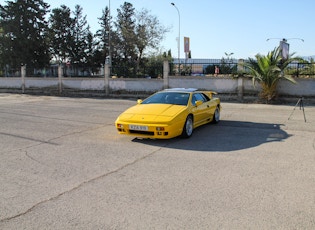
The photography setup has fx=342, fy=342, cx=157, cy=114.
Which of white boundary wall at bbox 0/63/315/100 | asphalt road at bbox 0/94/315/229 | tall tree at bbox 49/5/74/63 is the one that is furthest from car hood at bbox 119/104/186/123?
tall tree at bbox 49/5/74/63

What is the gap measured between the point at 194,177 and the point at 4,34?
46.2 metres

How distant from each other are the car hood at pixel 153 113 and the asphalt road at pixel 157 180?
0.56 meters

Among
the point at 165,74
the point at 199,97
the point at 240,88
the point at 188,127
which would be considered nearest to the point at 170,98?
the point at 199,97

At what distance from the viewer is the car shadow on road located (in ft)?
25.2

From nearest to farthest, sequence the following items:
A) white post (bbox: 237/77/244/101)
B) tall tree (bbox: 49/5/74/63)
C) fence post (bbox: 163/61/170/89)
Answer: white post (bbox: 237/77/244/101) < fence post (bbox: 163/61/170/89) < tall tree (bbox: 49/5/74/63)

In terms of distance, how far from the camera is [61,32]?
2122 inches

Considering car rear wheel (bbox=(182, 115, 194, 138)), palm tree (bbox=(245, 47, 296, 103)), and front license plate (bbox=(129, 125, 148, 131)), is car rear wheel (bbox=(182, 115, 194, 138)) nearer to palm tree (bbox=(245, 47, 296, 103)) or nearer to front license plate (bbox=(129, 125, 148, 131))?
front license plate (bbox=(129, 125, 148, 131))

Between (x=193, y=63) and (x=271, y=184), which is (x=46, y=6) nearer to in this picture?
(x=193, y=63)

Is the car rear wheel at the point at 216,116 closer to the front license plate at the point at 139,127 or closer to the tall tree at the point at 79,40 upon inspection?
the front license plate at the point at 139,127

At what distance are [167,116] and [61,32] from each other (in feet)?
164

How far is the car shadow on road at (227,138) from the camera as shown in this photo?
7688 millimetres

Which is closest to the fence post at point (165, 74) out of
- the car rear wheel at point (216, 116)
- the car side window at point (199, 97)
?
the car rear wheel at point (216, 116)

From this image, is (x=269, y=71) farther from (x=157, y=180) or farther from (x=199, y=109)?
(x=157, y=180)

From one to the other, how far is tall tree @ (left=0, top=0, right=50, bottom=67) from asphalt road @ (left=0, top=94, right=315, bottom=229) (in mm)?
39131
